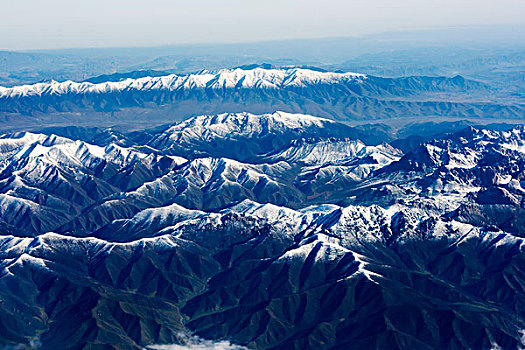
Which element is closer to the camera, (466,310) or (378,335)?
(378,335)

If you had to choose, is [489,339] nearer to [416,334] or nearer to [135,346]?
[416,334]

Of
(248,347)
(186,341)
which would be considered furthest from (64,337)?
(248,347)

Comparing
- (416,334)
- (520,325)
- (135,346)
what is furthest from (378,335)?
(135,346)

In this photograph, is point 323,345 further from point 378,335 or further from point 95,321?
point 95,321

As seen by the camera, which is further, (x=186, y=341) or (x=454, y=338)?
(x=186, y=341)

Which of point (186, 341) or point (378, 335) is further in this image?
point (186, 341)

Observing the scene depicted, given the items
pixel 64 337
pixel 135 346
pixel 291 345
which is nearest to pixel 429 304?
pixel 291 345

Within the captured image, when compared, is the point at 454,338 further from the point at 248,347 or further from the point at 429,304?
the point at 248,347
